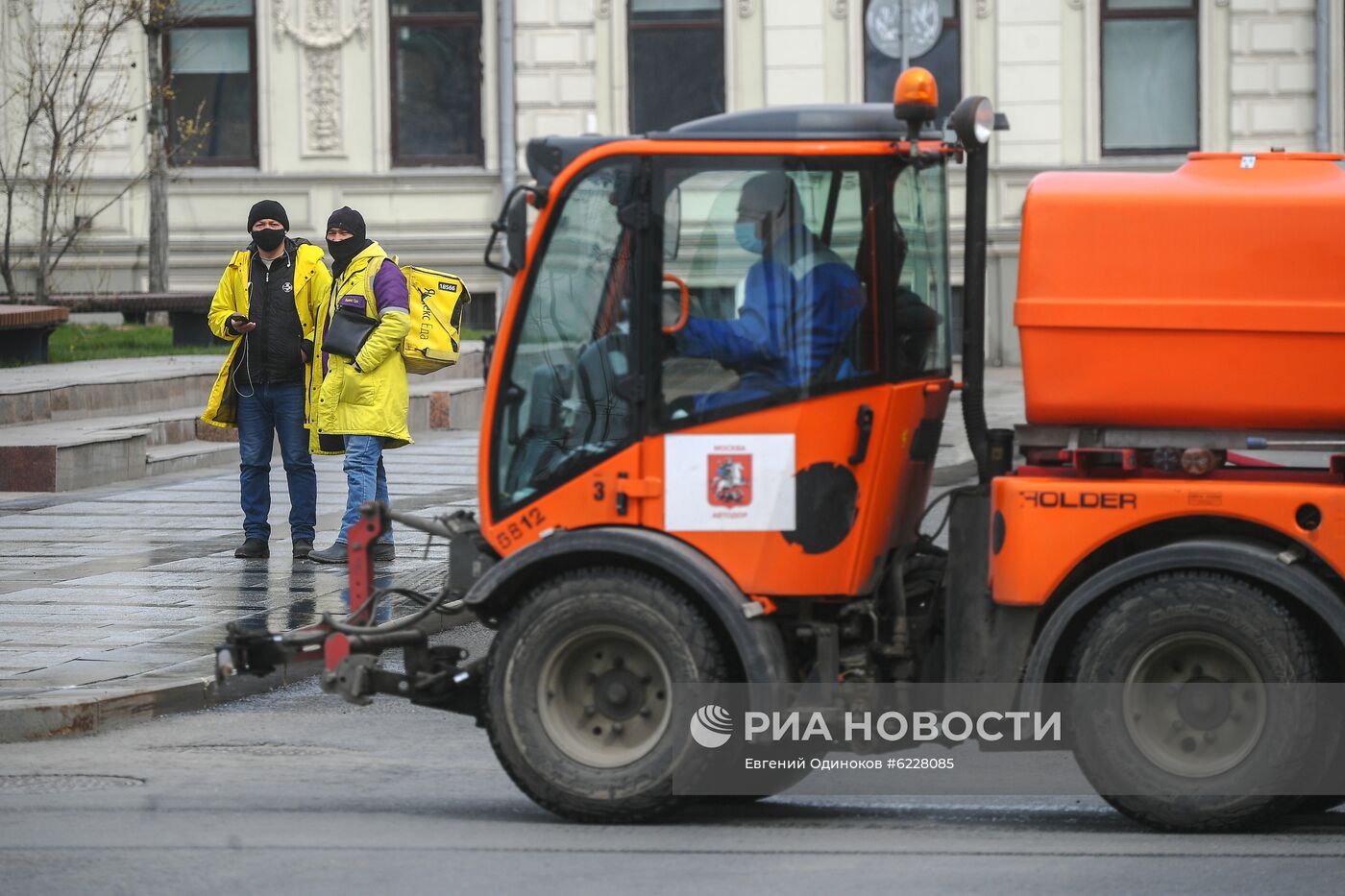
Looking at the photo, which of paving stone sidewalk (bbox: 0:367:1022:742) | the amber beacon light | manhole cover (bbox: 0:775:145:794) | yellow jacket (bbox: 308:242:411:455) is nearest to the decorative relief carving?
paving stone sidewalk (bbox: 0:367:1022:742)

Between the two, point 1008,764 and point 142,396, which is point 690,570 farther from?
point 142,396

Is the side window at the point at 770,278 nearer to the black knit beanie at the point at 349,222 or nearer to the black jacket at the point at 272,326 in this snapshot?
the black knit beanie at the point at 349,222

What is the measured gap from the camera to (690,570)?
603cm

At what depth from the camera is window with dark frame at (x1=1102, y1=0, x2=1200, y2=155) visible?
2705cm

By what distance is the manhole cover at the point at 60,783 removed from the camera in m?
6.74

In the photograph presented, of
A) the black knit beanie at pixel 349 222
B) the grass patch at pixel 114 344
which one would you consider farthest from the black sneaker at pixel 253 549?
the grass patch at pixel 114 344

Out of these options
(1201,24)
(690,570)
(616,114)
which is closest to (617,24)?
(616,114)

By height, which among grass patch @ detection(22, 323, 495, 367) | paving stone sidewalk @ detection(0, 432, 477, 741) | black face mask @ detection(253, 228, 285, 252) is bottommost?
paving stone sidewalk @ detection(0, 432, 477, 741)

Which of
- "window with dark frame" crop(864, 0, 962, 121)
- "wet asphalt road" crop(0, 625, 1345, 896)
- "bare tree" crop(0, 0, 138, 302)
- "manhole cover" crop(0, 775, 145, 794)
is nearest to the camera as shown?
"wet asphalt road" crop(0, 625, 1345, 896)

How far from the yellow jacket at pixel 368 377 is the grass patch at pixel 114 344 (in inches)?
383

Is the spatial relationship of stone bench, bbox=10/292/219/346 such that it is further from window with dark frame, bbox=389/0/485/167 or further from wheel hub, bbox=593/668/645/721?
wheel hub, bbox=593/668/645/721

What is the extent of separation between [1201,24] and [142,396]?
14970mm

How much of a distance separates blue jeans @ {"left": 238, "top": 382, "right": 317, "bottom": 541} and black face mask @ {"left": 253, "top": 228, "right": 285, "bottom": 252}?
0.72 meters

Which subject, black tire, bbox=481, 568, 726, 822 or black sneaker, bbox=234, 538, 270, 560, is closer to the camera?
black tire, bbox=481, 568, 726, 822
